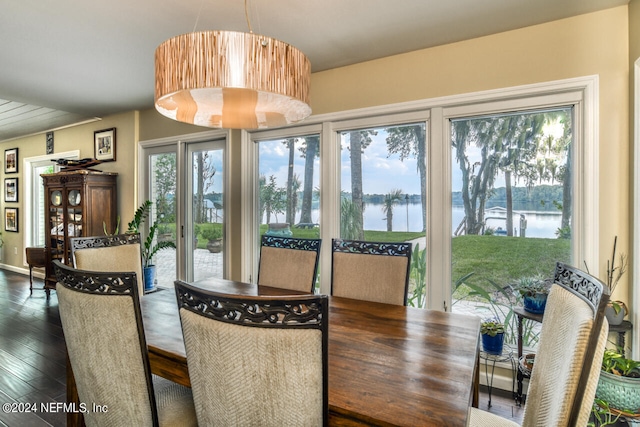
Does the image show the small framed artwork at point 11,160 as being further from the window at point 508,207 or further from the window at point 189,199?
the window at point 508,207

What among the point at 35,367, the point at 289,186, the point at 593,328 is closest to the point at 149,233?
the point at 35,367

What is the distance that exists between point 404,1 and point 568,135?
1.43 meters

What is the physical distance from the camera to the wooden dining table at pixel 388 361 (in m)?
0.92

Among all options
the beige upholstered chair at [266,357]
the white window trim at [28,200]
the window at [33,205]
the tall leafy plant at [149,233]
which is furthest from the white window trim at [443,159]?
the white window trim at [28,200]

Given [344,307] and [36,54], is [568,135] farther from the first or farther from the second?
[36,54]

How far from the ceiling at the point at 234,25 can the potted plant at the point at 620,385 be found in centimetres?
203

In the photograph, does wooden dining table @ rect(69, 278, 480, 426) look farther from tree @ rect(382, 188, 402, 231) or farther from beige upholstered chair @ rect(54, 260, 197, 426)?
tree @ rect(382, 188, 402, 231)

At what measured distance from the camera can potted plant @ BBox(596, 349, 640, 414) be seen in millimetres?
1444

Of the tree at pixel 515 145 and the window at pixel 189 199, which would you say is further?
the window at pixel 189 199

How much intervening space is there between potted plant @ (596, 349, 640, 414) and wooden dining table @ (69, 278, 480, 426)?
23.0 inches

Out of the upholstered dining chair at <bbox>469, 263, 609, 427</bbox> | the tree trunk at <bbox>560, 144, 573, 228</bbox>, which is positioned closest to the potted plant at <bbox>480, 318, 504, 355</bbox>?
the tree trunk at <bbox>560, 144, 573, 228</bbox>

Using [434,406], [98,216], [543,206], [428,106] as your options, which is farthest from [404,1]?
[98,216]

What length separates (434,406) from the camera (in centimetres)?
93

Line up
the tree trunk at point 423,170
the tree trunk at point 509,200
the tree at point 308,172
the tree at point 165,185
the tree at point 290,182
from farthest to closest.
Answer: the tree at point 165,185 < the tree at point 290,182 < the tree at point 308,172 < the tree trunk at point 423,170 < the tree trunk at point 509,200
